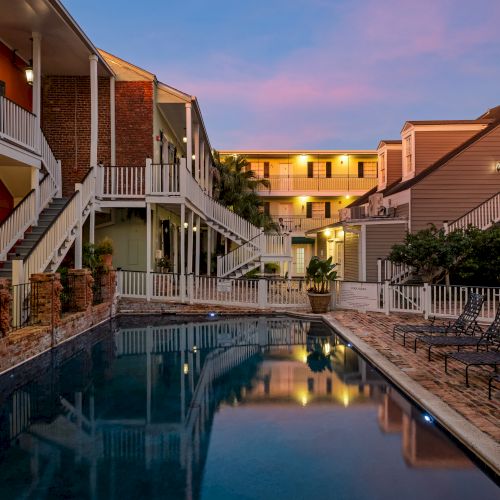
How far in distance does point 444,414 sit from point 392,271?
12.6 metres

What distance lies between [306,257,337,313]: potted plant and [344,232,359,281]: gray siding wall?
5.66m

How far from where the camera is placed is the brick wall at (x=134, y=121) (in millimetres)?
17375

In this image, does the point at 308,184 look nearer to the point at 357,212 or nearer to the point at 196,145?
the point at 357,212

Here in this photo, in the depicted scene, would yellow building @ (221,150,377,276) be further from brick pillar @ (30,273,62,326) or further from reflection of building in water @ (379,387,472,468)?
reflection of building in water @ (379,387,472,468)

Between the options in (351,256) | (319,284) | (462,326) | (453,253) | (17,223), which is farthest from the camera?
(351,256)

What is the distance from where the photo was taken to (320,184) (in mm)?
32125

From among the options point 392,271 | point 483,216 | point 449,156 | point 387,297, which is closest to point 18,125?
point 387,297

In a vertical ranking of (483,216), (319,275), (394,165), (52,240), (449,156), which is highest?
(394,165)

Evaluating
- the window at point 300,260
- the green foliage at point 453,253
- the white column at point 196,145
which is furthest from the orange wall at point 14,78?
the window at point 300,260

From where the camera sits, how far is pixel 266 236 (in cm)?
1916

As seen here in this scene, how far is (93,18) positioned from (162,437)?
108 metres

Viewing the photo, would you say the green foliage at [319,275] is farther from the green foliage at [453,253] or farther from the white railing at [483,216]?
the white railing at [483,216]

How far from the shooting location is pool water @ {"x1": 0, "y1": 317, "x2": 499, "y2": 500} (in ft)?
14.2

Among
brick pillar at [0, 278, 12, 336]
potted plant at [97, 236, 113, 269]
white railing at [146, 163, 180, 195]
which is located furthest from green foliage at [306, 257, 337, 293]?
brick pillar at [0, 278, 12, 336]
